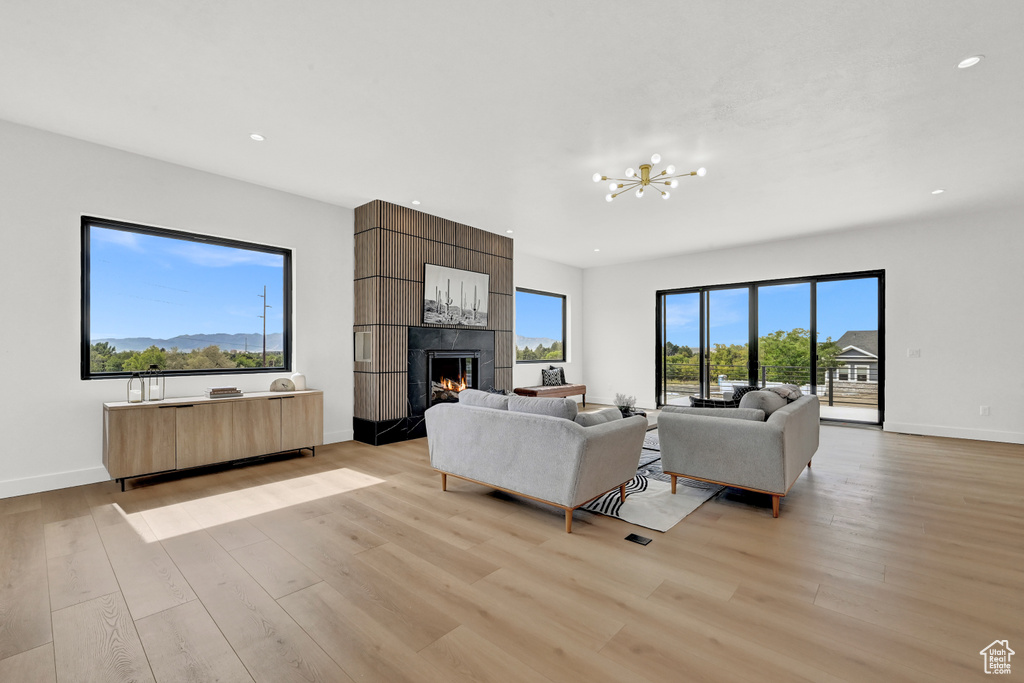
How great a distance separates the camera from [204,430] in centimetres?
413

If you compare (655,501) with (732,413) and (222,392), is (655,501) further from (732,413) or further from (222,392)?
(222,392)

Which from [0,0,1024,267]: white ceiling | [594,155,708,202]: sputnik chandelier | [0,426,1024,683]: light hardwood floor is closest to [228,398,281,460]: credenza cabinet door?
[0,426,1024,683]: light hardwood floor

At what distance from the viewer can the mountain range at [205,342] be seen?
4.20 m

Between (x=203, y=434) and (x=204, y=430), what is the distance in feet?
0.12

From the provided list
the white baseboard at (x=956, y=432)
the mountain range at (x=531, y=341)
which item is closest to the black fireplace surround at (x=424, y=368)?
the mountain range at (x=531, y=341)

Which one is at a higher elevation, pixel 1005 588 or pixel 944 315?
pixel 944 315

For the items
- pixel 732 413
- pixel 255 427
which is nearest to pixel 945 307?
pixel 732 413

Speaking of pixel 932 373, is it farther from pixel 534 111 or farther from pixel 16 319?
pixel 16 319

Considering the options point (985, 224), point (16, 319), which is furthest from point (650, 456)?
point (16, 319)

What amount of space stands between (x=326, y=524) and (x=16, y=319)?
122 inches

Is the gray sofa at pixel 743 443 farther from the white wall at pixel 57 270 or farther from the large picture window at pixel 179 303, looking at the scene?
the white wall at pixel 57 270

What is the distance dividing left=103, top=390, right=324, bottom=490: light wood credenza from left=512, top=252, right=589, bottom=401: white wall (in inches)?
158

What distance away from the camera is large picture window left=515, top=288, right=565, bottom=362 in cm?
850

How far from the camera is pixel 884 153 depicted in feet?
13.0
